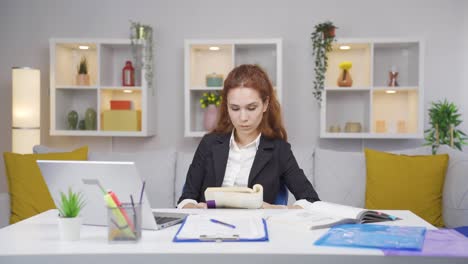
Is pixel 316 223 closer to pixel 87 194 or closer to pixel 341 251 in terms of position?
pixel 341 251

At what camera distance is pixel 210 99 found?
14.6 feet

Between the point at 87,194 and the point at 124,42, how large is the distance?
121 inches

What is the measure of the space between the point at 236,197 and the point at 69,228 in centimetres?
71

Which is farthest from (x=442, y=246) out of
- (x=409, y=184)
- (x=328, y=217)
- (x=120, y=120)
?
(x=120, y=120)

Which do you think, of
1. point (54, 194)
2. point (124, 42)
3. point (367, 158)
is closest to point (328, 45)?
point (367, 158)

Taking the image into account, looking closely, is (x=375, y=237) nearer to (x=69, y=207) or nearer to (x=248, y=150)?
(x=69, y=207)

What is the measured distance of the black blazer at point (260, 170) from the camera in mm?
2412

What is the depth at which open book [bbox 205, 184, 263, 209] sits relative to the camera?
1938 mm

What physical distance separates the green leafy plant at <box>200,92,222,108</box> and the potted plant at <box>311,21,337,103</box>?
79cm

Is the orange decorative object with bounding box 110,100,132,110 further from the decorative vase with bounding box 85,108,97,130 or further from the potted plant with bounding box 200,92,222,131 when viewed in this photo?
the potted plant with bounding box 200,92,222,131

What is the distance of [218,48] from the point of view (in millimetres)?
4566

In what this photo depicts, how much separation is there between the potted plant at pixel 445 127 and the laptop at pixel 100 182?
3.16 m

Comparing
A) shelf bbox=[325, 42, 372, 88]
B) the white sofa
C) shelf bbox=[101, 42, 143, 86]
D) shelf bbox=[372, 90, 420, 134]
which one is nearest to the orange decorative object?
shelf bbox=[101, 42, 143, 86]

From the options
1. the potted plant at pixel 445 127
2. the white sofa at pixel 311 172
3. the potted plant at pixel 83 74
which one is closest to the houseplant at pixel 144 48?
the potted plant at pixel 83 74
